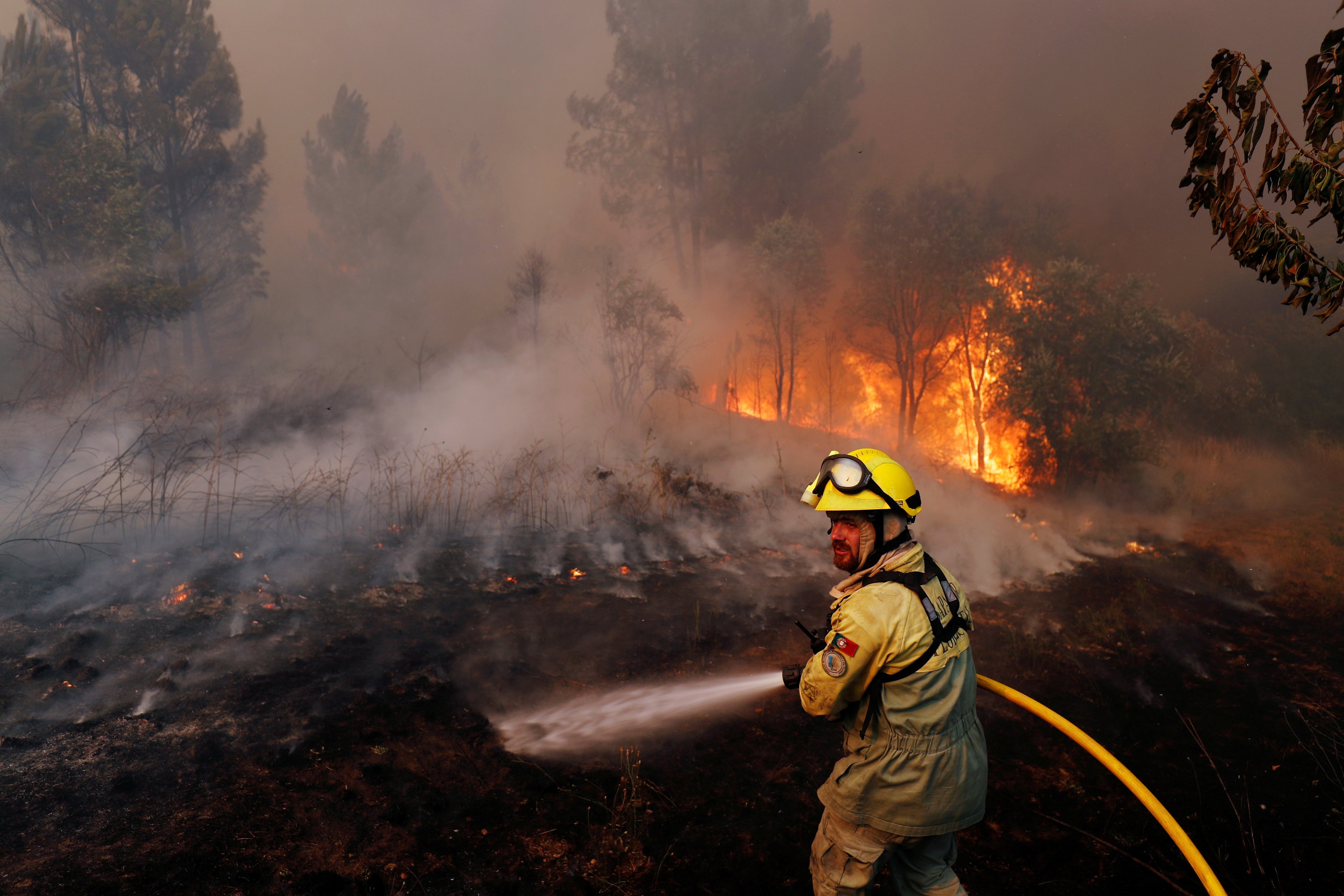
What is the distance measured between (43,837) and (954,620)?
4.29m

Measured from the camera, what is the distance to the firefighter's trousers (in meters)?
2.34

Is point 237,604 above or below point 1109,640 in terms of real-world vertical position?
above

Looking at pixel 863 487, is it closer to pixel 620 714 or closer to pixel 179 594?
pixel 620 714

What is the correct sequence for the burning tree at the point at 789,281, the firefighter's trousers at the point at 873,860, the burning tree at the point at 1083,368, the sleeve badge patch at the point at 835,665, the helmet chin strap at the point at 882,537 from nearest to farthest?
the sleeve badge patch at the point at 835,665
the firefighter's trousers at the point at 873,860
the helmet chin strap at the point at 882,537
the burning tree at the point at 1083,368
the burning tree at the point at 789,281

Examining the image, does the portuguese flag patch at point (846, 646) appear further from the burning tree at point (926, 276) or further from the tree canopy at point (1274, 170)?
the burning tree at point (926, 276)

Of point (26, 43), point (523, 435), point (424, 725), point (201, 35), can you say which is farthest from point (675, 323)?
point (424, 725)

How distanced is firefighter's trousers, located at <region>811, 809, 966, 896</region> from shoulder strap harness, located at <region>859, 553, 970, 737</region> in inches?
14.7

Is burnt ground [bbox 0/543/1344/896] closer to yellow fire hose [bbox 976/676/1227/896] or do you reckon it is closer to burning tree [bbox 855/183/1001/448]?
yellow fire hose [bbox 976/676/1227/896]

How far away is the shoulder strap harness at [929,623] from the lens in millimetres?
2207

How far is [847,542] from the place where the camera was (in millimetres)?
2500

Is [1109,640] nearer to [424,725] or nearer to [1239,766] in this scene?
[1239,766]

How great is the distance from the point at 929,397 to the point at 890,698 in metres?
20.4

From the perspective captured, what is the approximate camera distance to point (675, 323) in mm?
22953

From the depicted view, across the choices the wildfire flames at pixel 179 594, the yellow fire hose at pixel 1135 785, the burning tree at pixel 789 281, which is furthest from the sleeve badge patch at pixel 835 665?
the burning tree at pixel 789 281
